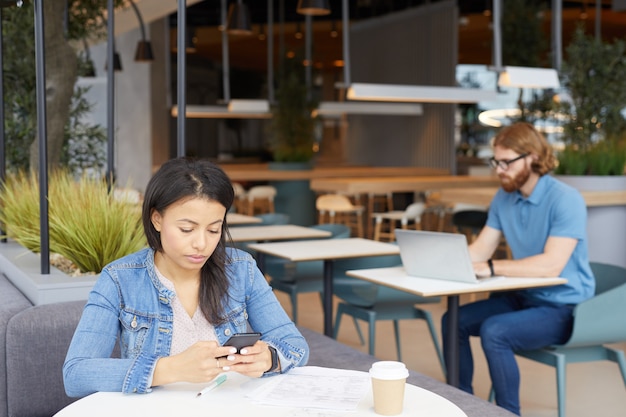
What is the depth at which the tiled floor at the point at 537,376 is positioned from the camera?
4207 millimetres

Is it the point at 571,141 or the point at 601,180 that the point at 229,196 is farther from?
the point at 571,141

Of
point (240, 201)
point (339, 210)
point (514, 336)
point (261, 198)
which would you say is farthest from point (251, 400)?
point (240, 201)

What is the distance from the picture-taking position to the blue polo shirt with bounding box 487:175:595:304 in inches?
140

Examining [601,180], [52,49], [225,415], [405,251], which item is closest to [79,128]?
[52,49]

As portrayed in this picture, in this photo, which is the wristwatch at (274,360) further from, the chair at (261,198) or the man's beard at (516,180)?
the chair at (261,198)

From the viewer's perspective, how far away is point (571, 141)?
7355mm

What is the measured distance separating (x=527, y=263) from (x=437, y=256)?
0.43 metres

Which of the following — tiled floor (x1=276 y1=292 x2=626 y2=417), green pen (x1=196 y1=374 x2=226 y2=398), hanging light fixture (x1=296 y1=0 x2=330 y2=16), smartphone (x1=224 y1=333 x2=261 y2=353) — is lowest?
tiled floor (x1=276 y1=292 x2=626 y2=417)

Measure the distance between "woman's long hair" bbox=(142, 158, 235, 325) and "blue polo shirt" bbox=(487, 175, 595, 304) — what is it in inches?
77.7

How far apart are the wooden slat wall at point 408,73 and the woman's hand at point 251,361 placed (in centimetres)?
1131

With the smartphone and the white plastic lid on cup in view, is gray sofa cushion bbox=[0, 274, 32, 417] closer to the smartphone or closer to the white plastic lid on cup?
the smartphone

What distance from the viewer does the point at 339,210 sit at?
9992mm

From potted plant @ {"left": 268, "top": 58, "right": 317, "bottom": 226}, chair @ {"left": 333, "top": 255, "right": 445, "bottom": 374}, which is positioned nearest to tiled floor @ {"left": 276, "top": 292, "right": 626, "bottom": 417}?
chair @ {"left": 333, "top": 255, "right": 445, "bottom": 374}

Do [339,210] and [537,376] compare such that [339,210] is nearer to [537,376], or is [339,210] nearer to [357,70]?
[537,376]
